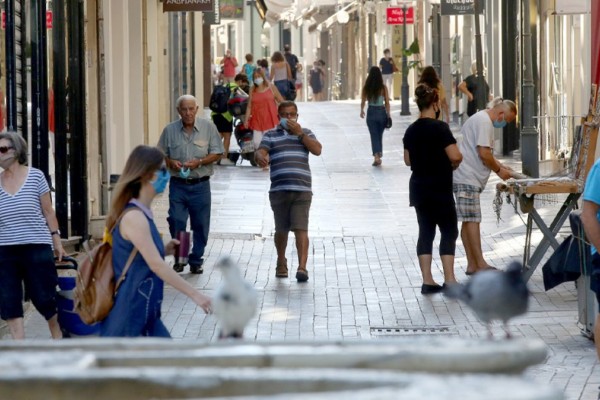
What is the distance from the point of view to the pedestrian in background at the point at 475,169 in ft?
43.1

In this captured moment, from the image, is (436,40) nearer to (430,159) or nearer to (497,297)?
(430,159)

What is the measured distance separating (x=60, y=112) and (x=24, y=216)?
562 cm

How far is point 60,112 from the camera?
14938mm

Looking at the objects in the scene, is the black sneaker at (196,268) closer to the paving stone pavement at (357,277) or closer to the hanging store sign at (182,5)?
the paving stone pavement at (357,277)

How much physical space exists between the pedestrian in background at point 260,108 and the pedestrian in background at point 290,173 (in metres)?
11.0

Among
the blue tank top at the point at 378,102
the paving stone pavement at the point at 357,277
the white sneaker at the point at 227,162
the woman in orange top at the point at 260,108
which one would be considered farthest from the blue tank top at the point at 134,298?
the white sneaker at the point at 227,162

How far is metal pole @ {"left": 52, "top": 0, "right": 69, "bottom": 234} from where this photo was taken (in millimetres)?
14787

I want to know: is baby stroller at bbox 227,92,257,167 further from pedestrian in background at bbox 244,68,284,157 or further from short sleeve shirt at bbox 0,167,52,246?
short sleeve shirt at bbox 0,167,52,246

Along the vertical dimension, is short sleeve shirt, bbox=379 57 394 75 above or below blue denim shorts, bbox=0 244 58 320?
above

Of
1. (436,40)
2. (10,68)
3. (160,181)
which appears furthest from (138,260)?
(436,40)

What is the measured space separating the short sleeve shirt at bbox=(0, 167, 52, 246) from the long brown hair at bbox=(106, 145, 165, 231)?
2.76m

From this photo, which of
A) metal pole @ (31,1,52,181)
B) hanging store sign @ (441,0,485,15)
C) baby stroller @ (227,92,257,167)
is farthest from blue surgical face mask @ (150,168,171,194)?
hanging store sign @ (441,0,485,15)

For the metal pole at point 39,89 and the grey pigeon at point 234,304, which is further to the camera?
the metal pole at point 39,89

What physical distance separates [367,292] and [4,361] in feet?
29.1
